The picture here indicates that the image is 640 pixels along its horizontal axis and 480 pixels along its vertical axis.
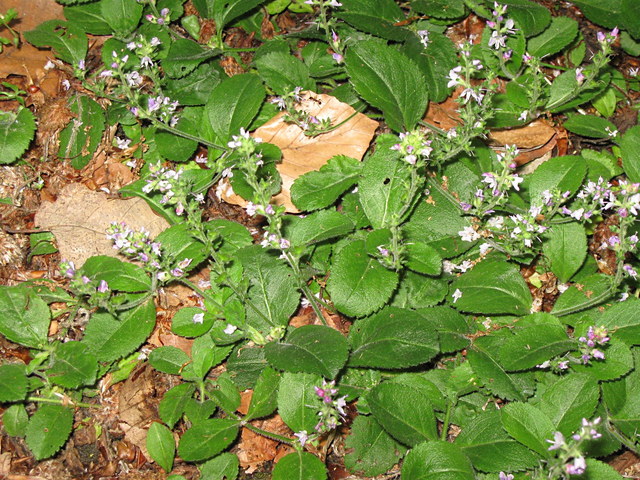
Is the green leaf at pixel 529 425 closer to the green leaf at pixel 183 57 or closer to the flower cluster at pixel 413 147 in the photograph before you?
the flower cluster at pixel 413 147

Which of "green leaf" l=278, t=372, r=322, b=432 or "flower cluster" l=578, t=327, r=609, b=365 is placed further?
"green leaf" l=278, t=372, r=322, b=432

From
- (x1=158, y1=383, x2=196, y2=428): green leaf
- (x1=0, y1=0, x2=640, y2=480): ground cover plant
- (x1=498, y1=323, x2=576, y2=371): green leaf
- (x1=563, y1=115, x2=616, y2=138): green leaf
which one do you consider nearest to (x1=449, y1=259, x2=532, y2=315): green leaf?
(x1=0, y1=0, x2=640, y2=480): ground cover plant

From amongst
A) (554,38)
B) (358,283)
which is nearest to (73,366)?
(358,283)

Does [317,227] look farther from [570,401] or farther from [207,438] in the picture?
[570,401]

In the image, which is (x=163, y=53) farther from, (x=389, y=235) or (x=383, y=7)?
(x=389, y=235)

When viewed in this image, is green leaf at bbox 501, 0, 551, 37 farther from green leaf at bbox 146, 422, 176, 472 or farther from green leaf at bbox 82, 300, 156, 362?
green leaf at bbox 146, 422, 176, 472

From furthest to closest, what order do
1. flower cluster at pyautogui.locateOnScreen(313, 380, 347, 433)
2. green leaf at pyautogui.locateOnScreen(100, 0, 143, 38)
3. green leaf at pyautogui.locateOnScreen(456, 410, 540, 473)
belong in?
green leaf at pyautogui.locateOnScreen(100, 0, 143, 38) → green leaf at pyautogui.locateOnScreen(456, 410, 540, 473) → flower cluster at pyautogui.locateOnScreen(313, 380, 347, 433)
